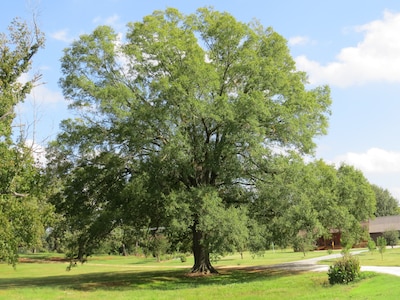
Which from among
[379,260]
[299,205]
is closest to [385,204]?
[379,260]

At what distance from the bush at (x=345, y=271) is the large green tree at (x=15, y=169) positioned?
41.3 ft

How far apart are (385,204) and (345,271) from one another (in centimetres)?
8128

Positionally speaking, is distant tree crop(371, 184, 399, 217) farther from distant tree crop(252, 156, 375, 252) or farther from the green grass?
distant tree crop(252, 156, 375, 252)

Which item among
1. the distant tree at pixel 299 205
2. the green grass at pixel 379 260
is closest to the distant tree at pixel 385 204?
the green grass at pixel 379 260

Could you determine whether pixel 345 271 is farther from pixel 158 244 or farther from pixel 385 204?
pixel 385 204

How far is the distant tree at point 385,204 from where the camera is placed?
305 feet

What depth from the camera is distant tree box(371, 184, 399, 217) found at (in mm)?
92812

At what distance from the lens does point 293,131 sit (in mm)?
25406

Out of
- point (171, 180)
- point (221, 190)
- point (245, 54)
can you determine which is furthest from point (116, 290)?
point (245, 54)

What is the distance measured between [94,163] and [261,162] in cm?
996

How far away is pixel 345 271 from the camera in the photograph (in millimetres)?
19000

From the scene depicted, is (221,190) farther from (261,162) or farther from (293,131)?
(293,131)

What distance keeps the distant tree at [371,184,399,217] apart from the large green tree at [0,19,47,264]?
84.0m

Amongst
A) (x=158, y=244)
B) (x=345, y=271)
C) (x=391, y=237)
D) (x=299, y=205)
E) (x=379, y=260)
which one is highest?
(x=299, y=205)
